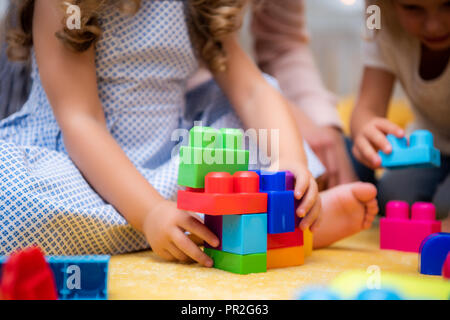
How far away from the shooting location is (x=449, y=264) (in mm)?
515

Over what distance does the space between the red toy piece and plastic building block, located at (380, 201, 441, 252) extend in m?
0.59

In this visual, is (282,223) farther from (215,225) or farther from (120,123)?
(120,123)

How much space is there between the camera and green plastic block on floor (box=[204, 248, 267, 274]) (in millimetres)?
564

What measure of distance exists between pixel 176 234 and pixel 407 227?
1.36ft

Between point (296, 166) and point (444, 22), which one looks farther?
point (444, 22)

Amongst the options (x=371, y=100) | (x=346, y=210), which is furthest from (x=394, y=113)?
(x=346, y=210)

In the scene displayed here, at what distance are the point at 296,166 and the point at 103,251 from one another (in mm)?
304

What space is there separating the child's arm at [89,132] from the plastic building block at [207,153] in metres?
0.07

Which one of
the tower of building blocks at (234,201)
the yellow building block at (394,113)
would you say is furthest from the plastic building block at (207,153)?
the yellow building block at (394,113)

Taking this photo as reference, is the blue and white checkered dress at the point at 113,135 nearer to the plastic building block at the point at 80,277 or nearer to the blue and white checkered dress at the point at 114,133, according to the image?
the blue and white checkered dress at the point at 114,133

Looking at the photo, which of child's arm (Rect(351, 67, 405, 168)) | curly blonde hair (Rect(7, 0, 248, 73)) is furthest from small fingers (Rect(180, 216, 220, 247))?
child's arm (Rect(351, 67, 405, 168))

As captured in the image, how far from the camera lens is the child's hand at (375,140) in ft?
2.75

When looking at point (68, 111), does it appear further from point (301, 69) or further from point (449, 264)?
point (301, 69)
